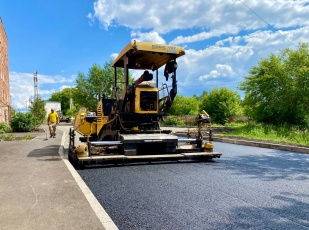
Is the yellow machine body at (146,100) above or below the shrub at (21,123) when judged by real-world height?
above

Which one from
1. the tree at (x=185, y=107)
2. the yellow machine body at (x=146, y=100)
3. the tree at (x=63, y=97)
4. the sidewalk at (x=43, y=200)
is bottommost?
the sidewalk at (x=43, y=200)

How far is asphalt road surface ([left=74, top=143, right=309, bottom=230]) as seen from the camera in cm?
384

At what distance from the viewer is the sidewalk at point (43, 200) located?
3.55 m

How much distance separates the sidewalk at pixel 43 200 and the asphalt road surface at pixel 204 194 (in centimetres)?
43

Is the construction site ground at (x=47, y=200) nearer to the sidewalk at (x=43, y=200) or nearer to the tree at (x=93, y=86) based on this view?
the sidewalk at (x=43, y=200)

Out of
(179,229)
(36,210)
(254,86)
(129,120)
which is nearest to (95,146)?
(129,120)

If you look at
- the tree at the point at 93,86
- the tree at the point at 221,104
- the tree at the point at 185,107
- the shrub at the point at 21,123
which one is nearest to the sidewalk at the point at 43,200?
the shrub at the point at 21,123

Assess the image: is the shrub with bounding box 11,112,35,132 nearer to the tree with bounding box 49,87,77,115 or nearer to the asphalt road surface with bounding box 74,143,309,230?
the asphalt road surface with bounding box 74,143,309,230

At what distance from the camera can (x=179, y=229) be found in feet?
11.7

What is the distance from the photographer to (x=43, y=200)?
448cm

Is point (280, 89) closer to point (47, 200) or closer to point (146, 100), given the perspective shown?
point (146, 100)

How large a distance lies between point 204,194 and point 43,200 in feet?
8.25

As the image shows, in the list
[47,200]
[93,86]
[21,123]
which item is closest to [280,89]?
[21,123]

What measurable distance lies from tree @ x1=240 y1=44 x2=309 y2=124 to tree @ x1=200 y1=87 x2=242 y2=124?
1502 cm
